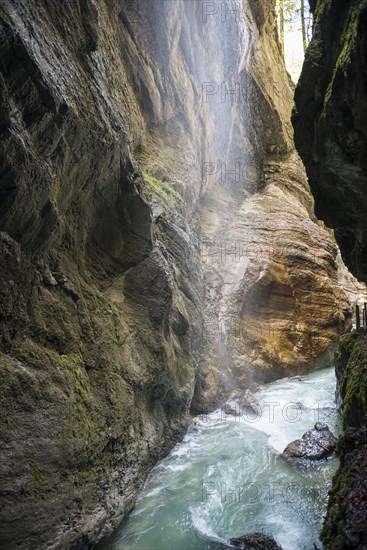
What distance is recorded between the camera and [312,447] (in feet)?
29.3

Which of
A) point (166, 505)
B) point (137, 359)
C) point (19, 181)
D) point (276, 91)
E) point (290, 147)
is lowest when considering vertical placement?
point (166, 505)

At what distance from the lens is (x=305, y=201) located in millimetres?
24391

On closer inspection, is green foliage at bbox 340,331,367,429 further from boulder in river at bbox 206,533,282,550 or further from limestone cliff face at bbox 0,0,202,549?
limestone cliff face at bbox 0,0,202,549

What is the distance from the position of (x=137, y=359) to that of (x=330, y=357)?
1144cm

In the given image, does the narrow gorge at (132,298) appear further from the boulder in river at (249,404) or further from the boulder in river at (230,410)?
the boulder in river at (230,410)

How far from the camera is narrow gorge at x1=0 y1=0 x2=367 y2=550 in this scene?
5.05m

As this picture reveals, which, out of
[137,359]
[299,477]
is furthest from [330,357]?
[137,359]

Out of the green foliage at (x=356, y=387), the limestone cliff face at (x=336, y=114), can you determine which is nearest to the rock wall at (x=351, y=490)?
the green foliage at (x=356, y=387)

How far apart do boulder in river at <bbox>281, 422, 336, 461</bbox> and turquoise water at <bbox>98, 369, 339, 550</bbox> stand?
0.80 ft

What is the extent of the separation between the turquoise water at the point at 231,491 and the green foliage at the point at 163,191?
672 centimetres

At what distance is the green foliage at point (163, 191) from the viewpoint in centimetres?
1216

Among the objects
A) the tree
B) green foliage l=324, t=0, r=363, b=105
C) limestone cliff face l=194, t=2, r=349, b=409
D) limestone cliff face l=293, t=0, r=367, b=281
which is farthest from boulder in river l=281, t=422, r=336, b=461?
the tree

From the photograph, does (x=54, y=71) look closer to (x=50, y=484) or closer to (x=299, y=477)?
(x=50, y=484)

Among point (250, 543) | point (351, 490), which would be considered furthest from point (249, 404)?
point (351, 490)
